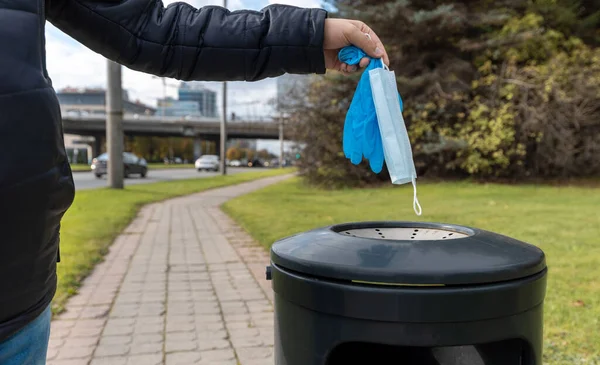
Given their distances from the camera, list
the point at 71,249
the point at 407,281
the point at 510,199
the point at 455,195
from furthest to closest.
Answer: the point at 455,195
the point at 510,199
the point at 71,249
the point at 407,281

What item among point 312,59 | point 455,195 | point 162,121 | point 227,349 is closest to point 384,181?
point 455,195

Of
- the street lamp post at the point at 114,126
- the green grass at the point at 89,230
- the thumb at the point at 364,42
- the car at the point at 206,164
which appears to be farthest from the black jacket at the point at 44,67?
the car at the point at 206,164

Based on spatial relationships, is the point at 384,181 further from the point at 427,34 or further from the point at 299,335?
the point at 299,335

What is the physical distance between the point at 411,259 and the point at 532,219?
7.35 metres

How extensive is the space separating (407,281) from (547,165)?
15740 millimetres

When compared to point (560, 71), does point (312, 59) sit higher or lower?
lower

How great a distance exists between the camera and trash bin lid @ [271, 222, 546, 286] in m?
1.21

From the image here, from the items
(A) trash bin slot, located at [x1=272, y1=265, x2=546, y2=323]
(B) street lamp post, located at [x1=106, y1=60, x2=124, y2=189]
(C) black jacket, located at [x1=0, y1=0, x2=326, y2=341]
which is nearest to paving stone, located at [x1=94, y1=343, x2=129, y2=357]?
(C) black jacket, located at [x1=0, y1=0, x2=326, y2=341]

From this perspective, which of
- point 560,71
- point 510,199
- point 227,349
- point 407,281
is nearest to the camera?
point 407,281

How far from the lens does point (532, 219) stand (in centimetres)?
779

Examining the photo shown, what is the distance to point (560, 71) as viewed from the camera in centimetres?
1414

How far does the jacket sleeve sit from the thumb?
103mm

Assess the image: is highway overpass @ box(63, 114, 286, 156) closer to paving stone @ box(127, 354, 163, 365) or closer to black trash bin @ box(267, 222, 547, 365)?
paving stone @ box(127, 354, 163, 365)

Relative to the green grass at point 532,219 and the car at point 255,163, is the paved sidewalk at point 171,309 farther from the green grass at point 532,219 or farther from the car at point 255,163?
the car at point 255,163
